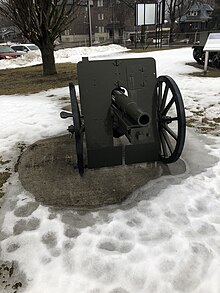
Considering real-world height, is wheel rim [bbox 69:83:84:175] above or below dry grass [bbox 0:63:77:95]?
above

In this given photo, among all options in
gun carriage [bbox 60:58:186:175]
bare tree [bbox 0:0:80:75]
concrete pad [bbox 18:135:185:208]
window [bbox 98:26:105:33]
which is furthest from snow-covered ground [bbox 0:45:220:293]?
window [bbox 98:26:105:33]

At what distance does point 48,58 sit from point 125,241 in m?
10.5

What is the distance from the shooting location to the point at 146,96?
374cm

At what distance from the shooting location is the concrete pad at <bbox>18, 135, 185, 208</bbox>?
3.17 meters

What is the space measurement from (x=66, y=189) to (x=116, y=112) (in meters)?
1.01

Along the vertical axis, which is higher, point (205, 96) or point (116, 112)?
point (116, 112)

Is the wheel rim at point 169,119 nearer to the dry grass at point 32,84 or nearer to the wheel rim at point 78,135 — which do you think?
the wheel rim at point 78,135

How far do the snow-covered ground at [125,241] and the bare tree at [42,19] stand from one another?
8.47 meters

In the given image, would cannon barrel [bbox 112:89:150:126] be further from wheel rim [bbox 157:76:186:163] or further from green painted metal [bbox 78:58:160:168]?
wheel rim [bbox 157:76:186:163]

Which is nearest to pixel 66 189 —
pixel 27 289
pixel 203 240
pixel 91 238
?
pixel 91 238

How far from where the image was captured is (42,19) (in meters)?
10.7

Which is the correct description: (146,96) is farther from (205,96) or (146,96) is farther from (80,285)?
(205,96)

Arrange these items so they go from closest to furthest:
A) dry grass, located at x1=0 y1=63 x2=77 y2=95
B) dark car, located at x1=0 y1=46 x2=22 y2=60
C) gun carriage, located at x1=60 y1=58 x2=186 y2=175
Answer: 1. gun carriage, located at x1=60 y1=58 x2=186 y2=175
2. dry grass, located at x1=0 y1=63 x2=77 y2=95
3. dark car, located at x1=0 y1=46 x2=22 y2=60

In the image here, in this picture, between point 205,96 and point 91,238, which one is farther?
point 205,96
